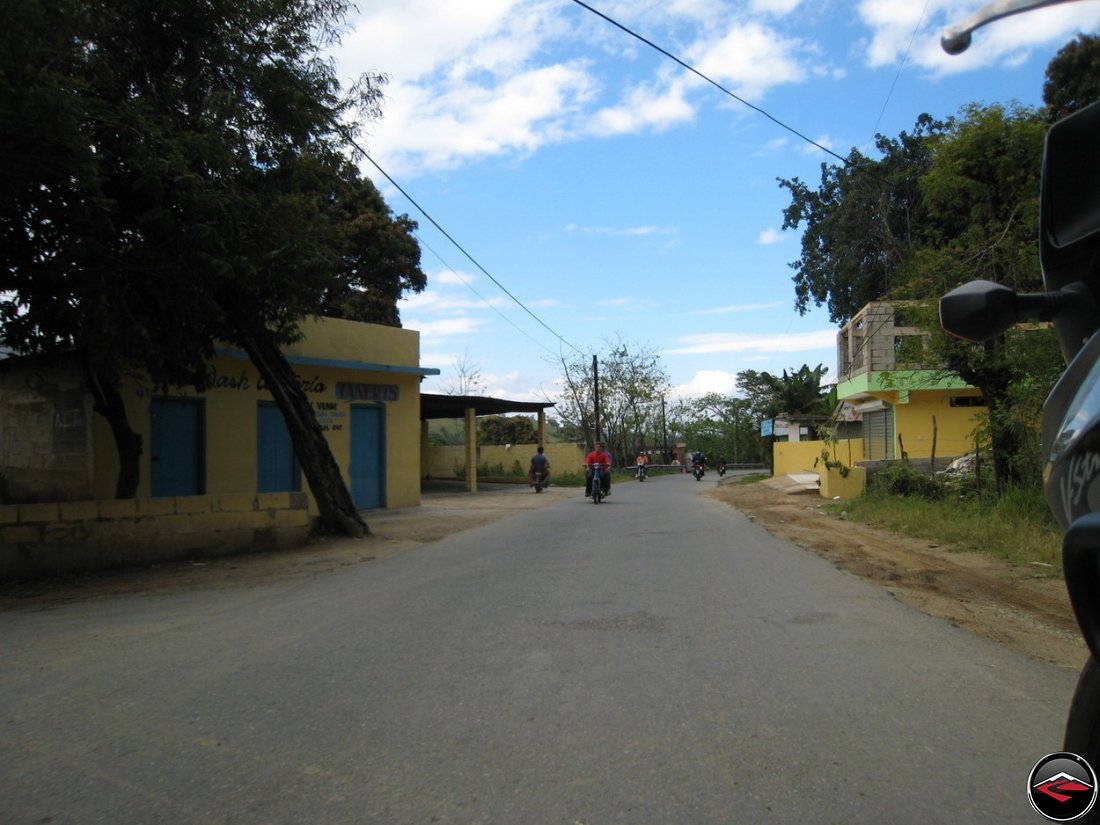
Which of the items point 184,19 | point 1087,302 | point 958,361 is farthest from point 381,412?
point 1087,302

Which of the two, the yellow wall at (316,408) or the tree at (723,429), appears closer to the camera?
the yellow wall at (316,408)

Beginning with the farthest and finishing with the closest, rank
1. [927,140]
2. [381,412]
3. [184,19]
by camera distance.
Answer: [381,412]
[927,140]
[184,19]

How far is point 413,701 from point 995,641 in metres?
4.23

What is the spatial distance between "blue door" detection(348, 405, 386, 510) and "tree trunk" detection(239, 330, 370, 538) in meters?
6.36

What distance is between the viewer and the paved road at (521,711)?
3467 mm

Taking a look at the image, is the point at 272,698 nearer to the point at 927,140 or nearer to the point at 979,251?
the point at 979,251

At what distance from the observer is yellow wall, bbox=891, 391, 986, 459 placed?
85.9ft

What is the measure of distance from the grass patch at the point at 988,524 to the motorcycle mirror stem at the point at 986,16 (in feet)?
27.4

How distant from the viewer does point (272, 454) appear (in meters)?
18.2

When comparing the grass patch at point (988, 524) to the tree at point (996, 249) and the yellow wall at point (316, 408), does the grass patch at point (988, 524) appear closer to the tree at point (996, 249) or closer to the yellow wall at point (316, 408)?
the tree at point (996, 249)

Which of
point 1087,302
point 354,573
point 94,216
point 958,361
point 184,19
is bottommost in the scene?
point 354,573

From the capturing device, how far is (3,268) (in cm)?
966

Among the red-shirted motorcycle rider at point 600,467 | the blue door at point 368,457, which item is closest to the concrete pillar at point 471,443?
the red-shirted motorcycle rider at point 600,467

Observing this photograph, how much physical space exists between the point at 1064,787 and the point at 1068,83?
28850mm
